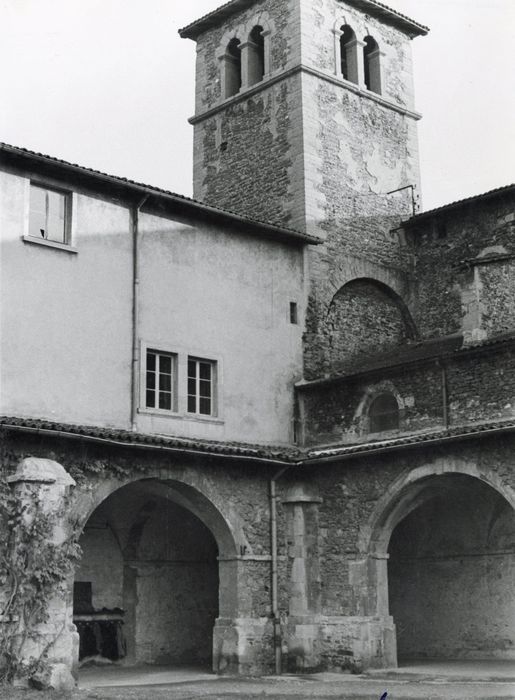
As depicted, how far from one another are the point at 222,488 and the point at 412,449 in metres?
3.30

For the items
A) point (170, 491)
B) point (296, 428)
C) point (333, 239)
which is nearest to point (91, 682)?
point (170, 491)

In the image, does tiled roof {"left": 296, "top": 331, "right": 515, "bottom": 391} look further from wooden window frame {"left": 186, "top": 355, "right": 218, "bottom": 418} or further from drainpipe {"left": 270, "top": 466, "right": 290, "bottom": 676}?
drainpipe {"left": 270, "top": 466, "right": 290, "bottom": 676}

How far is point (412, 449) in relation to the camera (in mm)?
16750

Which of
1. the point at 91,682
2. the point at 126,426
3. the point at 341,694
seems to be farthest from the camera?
the point at 126,426

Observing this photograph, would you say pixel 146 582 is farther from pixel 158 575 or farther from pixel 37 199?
pixel 37 199

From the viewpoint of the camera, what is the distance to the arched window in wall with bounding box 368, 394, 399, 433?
18.4 meters

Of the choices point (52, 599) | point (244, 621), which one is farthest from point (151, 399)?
point (52, 599)

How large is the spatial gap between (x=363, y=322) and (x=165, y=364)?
17.4ft

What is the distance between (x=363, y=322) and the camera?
21672 millimetres

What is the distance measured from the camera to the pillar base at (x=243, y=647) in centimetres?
1684

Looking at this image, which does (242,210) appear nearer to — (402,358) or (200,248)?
(200,248)

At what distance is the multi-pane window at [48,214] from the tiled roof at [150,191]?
488 millimetres

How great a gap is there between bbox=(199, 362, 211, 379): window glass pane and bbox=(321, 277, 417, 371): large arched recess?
112 inches

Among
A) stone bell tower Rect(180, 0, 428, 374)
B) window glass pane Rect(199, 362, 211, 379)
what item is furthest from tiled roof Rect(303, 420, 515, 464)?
stone bell tower Rect(180, 0, 428, 374)
